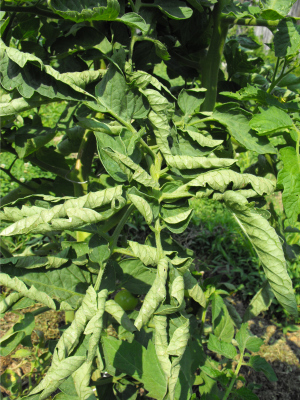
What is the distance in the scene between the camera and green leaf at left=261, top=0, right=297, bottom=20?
2.69 ft

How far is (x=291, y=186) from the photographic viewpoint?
0.75 meters

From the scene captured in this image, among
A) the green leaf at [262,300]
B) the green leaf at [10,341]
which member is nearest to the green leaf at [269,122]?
the green leaf at [262,300]

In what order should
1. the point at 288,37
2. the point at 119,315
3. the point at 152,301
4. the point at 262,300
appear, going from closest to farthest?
the point at 152,301 < the point at 119,315 < the point at 288,37 < the point at 262,300

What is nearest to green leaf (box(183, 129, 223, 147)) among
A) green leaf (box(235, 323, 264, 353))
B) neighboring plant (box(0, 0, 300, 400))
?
neighboring plant (box(0, 0, 300, 400))

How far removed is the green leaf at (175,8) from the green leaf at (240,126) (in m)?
0.23

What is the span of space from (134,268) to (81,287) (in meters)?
0.14

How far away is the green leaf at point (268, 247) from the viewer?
0.62m

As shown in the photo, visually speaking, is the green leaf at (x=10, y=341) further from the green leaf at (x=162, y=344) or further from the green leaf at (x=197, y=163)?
the green leaf at (x=197, y=163)

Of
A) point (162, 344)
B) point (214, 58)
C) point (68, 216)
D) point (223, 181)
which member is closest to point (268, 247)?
point (223, 181)

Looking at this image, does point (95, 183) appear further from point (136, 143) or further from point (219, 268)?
point (219, 268)

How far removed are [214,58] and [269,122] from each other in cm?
37

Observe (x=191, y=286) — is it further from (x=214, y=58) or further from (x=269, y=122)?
(x=214, y=58)

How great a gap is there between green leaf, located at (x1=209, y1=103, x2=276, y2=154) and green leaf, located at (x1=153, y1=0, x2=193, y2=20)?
0.77 feet

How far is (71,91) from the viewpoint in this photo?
2.42 ft
